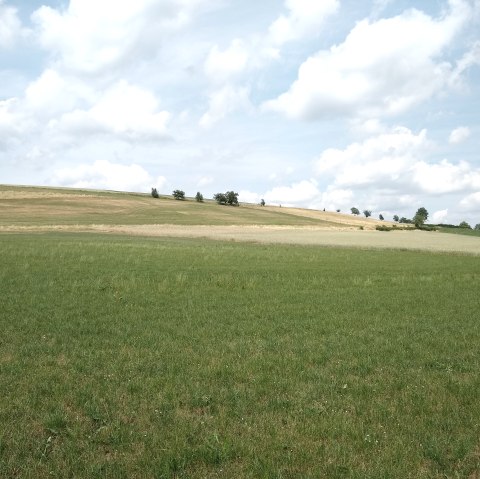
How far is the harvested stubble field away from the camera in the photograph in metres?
6.43

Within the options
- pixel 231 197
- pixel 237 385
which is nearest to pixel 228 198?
pixel 231 197

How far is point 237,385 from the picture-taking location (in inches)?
362

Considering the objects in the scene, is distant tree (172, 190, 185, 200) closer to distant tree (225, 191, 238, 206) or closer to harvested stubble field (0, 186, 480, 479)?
distant tree (225, 191, 238, 206)

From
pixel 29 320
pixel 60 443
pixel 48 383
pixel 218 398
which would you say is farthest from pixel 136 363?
pixel 29 320

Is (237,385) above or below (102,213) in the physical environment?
below

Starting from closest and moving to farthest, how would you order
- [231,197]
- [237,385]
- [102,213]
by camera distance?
[237,385] → [102,213] → [231,197]

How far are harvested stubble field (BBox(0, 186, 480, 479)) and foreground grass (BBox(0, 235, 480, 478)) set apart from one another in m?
0.03

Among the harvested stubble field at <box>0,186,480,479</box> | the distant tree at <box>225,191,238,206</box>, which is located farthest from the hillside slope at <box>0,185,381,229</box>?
the harvested stubble field at <box>0,186,480,479</box>

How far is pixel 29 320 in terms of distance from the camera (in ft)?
47.1

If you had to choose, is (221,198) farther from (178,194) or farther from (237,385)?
(237,385)

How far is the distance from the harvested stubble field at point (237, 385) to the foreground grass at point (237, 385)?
3 centimetres

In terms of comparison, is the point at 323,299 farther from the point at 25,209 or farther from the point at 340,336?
the point at 25,209

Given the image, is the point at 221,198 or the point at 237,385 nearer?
the point at 237,385

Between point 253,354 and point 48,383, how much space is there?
182 inches
